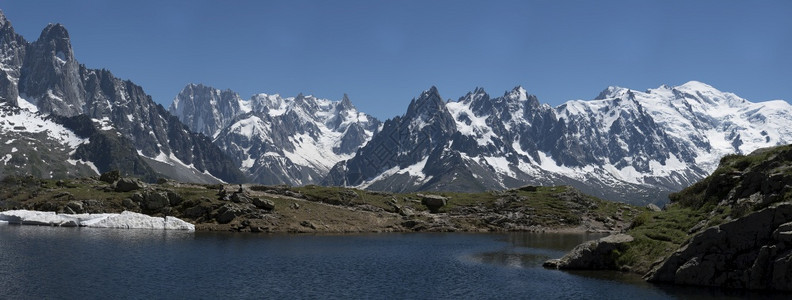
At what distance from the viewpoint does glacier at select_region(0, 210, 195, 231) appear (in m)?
158

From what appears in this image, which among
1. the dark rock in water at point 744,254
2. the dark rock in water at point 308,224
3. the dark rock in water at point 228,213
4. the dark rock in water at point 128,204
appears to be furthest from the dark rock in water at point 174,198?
the dark rock in water at point 744,254

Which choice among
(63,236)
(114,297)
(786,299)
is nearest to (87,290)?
(114,297)

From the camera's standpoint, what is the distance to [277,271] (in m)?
92.6

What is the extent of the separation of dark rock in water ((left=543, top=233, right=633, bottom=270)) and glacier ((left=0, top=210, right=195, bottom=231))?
100666 millimetres

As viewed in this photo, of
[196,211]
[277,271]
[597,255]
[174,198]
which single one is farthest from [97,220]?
[597,255]

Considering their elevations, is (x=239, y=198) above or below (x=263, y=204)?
above

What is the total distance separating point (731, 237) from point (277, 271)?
5988 centimetres

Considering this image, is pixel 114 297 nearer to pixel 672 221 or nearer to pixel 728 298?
pixel 728 298

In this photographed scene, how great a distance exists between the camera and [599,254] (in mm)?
97250

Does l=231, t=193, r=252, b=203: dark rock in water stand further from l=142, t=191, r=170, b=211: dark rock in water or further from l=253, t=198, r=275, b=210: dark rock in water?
l=142, t=191, r=170, b=211: dark rock in water

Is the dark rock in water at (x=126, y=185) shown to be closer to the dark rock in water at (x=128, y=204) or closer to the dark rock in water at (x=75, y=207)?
the dark rock in water at (x=128, y=204)

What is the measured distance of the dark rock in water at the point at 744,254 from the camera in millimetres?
70125

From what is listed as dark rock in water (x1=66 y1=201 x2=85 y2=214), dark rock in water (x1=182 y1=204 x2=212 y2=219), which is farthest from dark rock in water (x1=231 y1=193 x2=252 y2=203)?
dark rock in water (x1=66 y1=201 x2=85 y2=214)

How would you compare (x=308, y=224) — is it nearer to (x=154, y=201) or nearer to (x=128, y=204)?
(x=154, y=201)
